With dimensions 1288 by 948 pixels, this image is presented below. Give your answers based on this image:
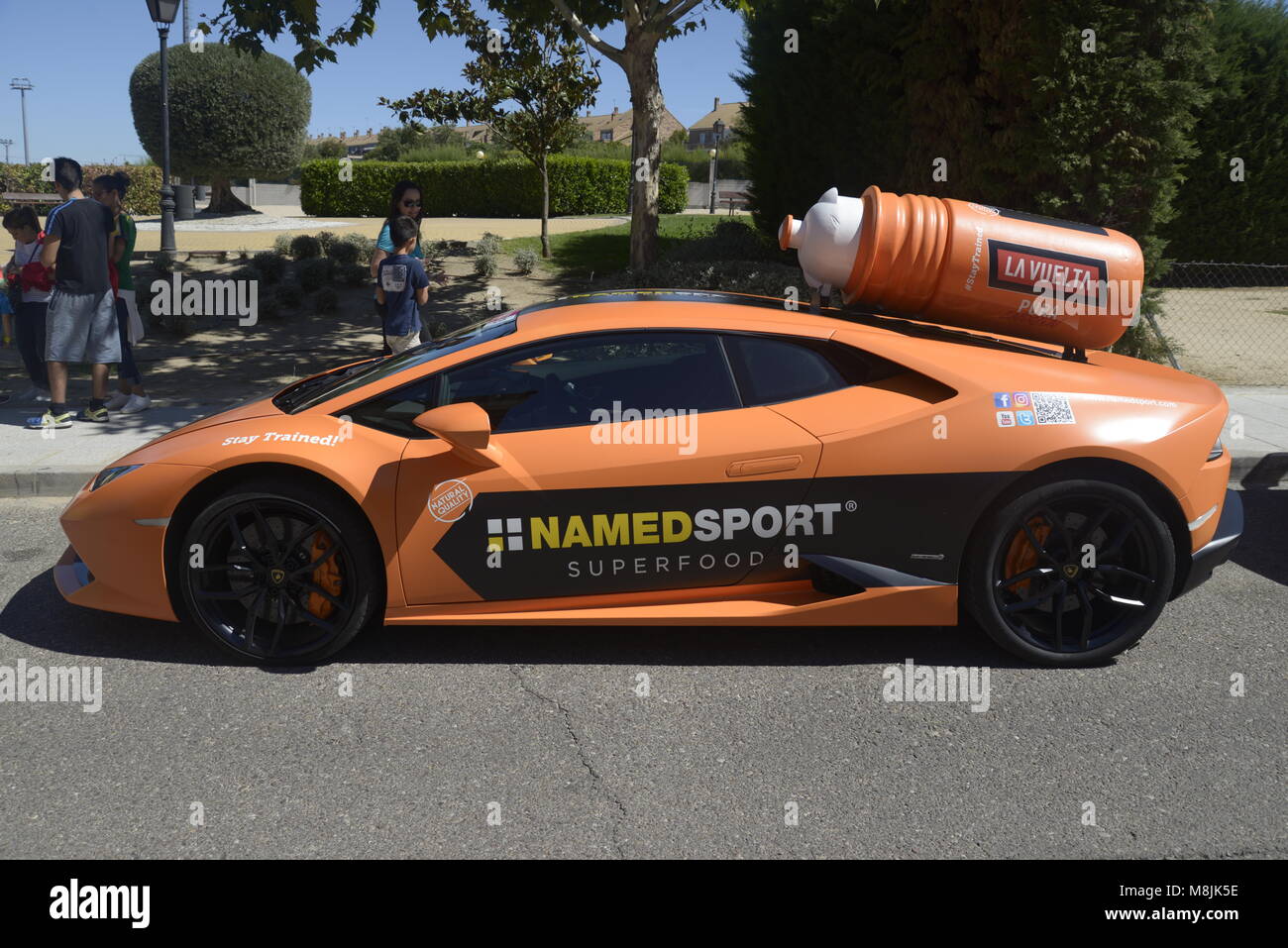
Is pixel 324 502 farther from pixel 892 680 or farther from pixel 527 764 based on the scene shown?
pixel 892 680

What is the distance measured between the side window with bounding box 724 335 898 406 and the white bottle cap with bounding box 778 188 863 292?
0.58 meters

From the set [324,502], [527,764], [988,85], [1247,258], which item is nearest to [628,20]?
[988,85]

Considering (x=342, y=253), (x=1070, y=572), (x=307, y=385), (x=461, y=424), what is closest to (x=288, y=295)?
(x=342, y=253)

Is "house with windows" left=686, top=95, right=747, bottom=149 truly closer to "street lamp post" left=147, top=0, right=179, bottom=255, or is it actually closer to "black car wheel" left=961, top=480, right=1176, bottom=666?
"street lamp post" left=147, top=0, right=179, bottom=255

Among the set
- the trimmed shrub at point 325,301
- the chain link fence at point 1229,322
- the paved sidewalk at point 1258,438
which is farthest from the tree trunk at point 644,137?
the paved sidewalk at point 1258,438

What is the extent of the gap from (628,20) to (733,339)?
9.59 metres

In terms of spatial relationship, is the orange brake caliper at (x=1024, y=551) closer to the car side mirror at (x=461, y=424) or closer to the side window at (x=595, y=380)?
the side window at (x=595, y=380)

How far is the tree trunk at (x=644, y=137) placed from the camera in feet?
41.7

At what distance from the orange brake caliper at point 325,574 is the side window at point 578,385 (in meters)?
0.48

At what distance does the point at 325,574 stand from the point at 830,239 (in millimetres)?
2473

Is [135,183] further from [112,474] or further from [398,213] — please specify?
[112,474]

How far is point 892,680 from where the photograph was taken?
164 inches

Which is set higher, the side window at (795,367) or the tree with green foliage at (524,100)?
the tree with green foliage at (524,100)

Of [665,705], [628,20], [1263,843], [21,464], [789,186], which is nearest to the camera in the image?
[1263,843]
